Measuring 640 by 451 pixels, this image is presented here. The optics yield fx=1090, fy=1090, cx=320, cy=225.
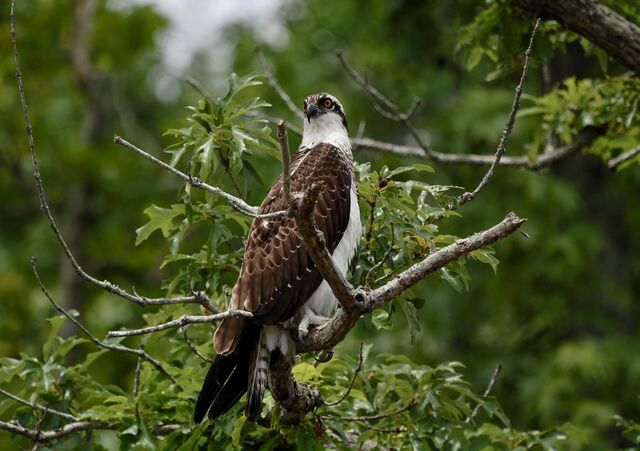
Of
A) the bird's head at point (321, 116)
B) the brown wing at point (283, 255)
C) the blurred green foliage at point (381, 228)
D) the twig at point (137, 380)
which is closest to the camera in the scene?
the brown wing at point (283, 255)

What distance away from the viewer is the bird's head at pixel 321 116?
573 cm

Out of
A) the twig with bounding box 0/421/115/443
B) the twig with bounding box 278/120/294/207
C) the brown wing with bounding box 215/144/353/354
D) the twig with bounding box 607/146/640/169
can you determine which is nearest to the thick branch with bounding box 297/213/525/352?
the brown wing with bounding box 215/144/353/354

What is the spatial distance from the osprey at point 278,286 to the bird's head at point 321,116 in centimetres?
33

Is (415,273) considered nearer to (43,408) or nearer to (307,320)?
(307,320)

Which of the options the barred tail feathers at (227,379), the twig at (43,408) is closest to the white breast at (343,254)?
the barred tail feathers at (227,379)

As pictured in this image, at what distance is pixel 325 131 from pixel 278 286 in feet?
3.97

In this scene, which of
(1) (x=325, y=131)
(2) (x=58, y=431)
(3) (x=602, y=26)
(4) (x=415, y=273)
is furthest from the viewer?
(1) (x=325, y=131)

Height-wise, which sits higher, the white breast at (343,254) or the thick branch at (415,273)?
the white breast at (343,254)

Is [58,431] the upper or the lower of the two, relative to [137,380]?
lower

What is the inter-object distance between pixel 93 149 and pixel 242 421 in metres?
10.7

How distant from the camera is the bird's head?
18.8 ft

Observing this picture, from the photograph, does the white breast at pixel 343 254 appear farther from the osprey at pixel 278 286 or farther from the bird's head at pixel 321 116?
the bird's head at pixel 321 116

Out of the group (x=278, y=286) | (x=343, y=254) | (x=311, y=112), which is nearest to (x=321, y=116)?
(x=311, y=112)

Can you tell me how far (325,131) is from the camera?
5684 millimetres
